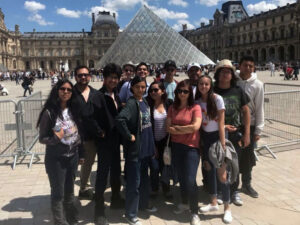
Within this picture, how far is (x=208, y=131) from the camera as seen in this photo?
304cm

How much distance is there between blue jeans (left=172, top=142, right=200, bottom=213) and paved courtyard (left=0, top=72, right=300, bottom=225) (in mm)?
309

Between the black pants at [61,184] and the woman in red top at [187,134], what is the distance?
41.8 inches

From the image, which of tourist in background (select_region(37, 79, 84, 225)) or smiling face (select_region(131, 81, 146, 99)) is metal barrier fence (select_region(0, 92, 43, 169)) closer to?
tourist in background (select_region(37, 79, 84, 225))

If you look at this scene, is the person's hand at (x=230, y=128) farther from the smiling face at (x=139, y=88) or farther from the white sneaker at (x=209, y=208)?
the smiling face at (x=139, y=88)

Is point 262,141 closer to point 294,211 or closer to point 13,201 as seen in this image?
point 294,211

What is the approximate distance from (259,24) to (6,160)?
65.3 metres

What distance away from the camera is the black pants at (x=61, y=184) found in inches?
108

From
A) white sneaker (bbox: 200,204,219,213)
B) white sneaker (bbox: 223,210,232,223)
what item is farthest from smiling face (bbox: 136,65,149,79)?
white sneaker (bbox: 223,210,232,223)

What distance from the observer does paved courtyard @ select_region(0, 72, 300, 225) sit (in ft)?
10.2

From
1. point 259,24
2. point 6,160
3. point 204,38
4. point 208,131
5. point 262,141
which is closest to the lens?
point 208,131

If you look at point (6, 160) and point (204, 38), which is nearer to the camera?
point (6, 160)

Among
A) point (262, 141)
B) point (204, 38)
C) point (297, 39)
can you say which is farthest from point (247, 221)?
point (204, 38)

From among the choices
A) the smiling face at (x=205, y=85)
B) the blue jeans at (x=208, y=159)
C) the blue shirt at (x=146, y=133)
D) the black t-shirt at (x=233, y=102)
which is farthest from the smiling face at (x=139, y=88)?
the black t-shirt at (x=233, y=102)

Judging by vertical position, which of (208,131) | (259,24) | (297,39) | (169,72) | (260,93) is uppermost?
(259,24)
